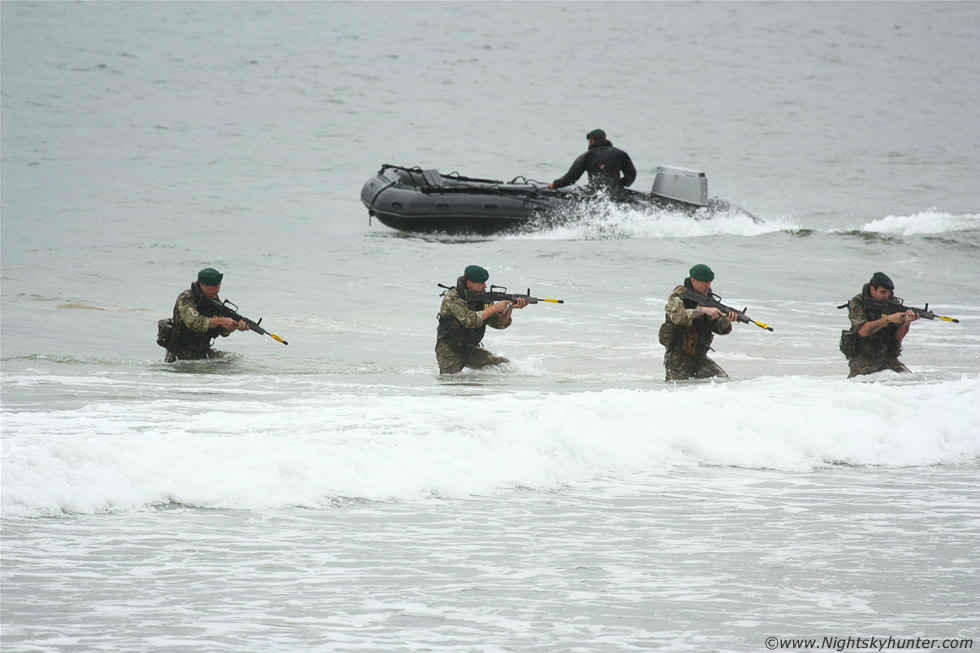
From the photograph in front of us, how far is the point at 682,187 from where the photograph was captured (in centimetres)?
2103

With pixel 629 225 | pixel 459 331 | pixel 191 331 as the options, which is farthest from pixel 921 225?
pixel 191 331

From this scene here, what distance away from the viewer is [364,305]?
55.6 ft

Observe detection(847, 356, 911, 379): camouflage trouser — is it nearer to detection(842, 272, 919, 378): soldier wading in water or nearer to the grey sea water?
detection(842, 272, 919, 378): soldier wading in water

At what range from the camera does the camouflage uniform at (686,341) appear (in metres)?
10.6

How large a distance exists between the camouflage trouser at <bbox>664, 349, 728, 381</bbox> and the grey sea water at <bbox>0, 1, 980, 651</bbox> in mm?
343

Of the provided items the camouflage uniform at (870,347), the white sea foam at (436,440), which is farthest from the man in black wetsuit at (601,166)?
the white sea foam at (436,440)

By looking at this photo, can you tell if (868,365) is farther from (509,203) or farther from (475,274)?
(509,203)

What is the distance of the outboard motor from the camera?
21031mm

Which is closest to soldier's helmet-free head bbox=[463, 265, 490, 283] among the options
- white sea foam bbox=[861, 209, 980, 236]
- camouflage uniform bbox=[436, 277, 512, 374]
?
camouflage uniform bbox=[436, 277, 512, 374]

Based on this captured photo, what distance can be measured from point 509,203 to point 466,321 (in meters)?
10.5

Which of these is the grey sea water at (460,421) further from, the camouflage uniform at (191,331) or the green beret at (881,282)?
the green beret at (881,282)

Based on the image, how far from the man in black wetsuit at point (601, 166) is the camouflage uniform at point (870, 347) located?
923cm

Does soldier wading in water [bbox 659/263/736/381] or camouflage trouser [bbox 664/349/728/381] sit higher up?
soldier wading in water [bbox 659/263/736/381]

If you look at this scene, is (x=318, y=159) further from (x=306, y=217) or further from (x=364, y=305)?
(x=364, y=305)
